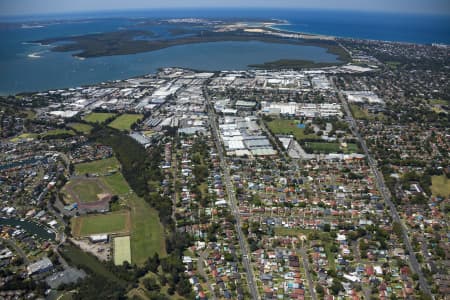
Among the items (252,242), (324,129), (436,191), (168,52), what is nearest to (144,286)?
(252,242)

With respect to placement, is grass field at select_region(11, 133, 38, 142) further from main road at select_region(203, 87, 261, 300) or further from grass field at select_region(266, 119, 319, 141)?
grass field at select_region(266, 119, 319, 141)

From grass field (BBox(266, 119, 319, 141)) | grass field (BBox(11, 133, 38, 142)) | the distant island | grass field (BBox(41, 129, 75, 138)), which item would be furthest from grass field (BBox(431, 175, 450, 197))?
the distant island

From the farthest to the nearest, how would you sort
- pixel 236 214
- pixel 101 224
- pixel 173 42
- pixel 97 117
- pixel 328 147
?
pixel 173 42
pixel 97 117
pixel 328 147
pixel 236 214
pixel 101 224

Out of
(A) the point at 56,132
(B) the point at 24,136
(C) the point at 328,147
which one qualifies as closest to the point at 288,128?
(C) the point at 328,147

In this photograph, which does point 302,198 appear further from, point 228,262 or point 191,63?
point 191,63

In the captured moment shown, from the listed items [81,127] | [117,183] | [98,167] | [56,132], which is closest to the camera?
[117,183]

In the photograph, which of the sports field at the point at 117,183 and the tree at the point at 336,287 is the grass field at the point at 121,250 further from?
the tree at the point at 336,287

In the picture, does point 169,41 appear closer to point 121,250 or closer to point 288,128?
point 288,128
